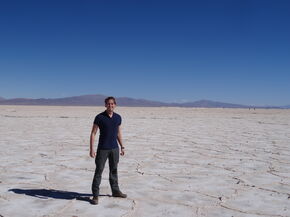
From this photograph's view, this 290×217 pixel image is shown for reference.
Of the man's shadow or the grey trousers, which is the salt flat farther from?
the grey trousers

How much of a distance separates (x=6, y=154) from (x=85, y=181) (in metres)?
2.91

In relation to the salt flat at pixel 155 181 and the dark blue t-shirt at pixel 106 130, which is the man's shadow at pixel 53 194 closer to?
the salt flat at pixel 155 181

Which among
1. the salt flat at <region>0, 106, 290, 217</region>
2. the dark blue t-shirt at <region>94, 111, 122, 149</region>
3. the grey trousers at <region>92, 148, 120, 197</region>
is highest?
the dark blue t-shirt at <region>94, 111, 122, 149</region>

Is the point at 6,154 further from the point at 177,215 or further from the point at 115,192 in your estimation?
the point at 177,215

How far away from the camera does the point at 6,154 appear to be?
23.5 ft

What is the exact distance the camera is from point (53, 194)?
14.1 feet

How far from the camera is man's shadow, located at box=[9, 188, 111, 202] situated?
165 inches

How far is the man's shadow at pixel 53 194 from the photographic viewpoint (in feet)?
13.7

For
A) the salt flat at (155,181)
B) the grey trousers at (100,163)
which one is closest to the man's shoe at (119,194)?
the salt flat at (155,181)

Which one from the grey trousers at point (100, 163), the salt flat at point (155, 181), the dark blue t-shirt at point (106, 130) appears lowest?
the salt flat at point (155, 181)

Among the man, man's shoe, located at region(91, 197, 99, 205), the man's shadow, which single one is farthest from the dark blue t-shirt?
the man's shadow

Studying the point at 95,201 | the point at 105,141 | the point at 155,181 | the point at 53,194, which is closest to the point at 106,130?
the point at 105,141

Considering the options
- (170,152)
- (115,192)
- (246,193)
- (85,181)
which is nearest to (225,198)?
(246,193)

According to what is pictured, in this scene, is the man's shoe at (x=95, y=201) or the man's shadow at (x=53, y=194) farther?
the man's shadow at (x=53, y=194)
